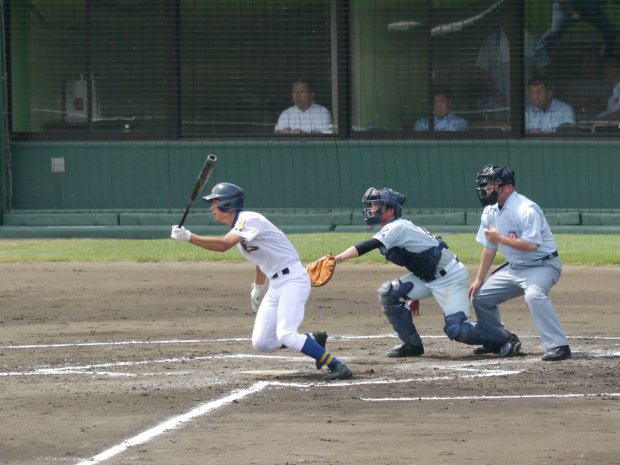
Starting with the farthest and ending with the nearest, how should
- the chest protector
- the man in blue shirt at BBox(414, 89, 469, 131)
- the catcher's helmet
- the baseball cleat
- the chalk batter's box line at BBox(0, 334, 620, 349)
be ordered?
1. the man in blue shirt at BBox(414, 89, 469, 131)
2. the chalk batter's box line at BBox(0, 334, 620, 349)
3. the baseball cleat
4. the chest protector
5. the catcher's helmet

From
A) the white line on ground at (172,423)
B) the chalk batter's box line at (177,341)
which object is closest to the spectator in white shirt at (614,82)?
the chalk batter's box line at (177,341)

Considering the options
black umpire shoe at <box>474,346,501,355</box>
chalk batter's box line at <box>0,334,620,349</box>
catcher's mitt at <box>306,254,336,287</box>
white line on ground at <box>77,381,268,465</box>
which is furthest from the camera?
chalk batter's box line at <box>0,334,620,349</box>

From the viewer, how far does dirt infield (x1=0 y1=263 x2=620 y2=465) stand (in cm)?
754

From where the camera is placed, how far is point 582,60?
60.2ft

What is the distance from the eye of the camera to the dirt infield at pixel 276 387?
7543 mm

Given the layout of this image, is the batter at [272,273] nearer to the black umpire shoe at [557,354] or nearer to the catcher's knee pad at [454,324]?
the catcher's knee pad at [454,324]

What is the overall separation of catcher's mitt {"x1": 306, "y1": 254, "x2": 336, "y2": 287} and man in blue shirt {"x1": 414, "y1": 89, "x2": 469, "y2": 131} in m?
9.05

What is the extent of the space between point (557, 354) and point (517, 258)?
2.58ft

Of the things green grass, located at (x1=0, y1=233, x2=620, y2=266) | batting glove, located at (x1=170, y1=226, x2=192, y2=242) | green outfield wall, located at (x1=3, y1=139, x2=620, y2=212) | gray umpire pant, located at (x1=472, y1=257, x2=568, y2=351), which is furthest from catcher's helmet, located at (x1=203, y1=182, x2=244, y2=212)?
green outfield wall, located at (x1=3, y1=139, x2=620, y2=212)

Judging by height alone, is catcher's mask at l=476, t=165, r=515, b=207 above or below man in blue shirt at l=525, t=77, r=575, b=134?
below

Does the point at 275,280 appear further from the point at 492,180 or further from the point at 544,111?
the point at 544,111

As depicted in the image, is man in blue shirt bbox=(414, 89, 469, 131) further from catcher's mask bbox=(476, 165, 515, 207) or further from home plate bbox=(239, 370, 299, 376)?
home plate bbox=(239, 370, 299, 376)

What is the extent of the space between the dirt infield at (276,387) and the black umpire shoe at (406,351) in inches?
3.9

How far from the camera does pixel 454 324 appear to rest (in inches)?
411
